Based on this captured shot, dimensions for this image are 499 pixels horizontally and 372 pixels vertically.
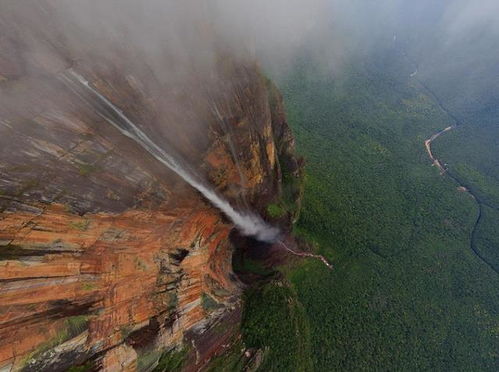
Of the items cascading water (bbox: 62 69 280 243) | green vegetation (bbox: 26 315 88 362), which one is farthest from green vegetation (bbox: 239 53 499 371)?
green vegetation (bbox: 26 315 88 362)

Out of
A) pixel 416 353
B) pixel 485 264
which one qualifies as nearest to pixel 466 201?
pixel 485 264

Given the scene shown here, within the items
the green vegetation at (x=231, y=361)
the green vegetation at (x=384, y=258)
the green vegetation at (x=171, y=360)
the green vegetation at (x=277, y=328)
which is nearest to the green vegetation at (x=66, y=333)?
the green vegetation at (x=171, y=360)

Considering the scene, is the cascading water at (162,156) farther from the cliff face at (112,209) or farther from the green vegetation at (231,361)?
the green vegetation at (231,361)

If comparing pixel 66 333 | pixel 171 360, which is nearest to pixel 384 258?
pixel 171 360

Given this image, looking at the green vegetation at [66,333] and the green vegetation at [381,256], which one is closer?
the green vegetation at [66,333]

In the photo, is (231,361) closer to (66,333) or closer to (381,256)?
(66,333)

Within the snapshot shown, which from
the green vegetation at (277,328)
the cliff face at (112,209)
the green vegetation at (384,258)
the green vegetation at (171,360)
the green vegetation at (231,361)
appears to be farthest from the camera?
the green vegetation at (384,258)
